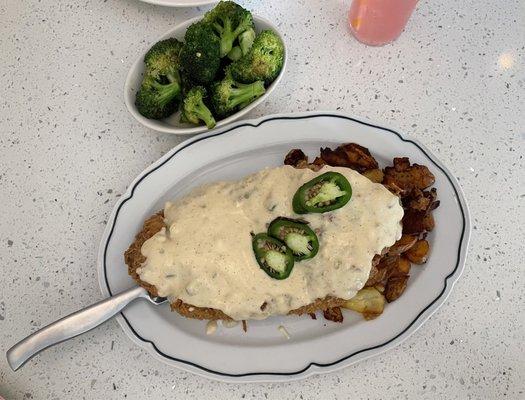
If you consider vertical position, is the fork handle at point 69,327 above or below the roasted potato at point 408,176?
below

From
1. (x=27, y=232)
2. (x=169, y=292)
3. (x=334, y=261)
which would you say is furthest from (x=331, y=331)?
(x=27, y=232)

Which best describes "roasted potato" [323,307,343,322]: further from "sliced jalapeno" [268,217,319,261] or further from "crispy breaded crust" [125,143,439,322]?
"sliced jalapeno" [268,217,319,261]

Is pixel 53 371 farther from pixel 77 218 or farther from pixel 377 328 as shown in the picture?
pixel 377 328

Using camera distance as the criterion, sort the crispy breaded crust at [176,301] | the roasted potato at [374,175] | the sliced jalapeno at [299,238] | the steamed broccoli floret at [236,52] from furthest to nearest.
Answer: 1. the steamed broccoli floret at [236,52]
2. the roasted potato at [374,175]
3. the crispy breaded crust at [176,301]
4. the sliced jalapeno at [299,238]

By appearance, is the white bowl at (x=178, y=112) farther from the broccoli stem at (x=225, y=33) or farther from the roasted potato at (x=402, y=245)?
the roasted potato at (x=402, y=245)

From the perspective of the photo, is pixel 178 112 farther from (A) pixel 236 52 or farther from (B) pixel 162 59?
(A) pixel 236 52

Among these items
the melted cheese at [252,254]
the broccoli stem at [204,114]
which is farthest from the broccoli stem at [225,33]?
the melted cheese at [252,254]

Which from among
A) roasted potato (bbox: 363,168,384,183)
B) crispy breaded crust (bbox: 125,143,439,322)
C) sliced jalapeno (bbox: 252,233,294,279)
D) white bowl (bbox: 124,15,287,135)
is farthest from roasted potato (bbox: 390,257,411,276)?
white bowl (bbox: 124,15,287,135)
